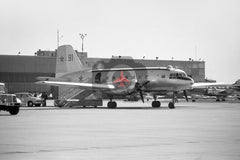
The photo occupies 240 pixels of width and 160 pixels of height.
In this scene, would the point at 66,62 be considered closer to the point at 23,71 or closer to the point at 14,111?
the point at 14,111

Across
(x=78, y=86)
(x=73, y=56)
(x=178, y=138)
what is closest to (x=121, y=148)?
(x=178, y=138)

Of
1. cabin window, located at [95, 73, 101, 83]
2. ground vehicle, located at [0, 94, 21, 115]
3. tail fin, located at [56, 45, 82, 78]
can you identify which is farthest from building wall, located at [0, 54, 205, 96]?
ground vehicle, located at [0, 94, 21, 115]

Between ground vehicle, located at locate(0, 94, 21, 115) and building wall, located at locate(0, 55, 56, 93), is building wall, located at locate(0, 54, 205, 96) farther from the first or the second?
ground vehicle, located at locate(0, 94, 21, 115)

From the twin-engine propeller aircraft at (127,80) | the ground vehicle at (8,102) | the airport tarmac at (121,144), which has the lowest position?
the airport tarmac at (121,144)

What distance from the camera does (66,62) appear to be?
6091 centimetres

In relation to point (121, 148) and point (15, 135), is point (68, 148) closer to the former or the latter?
point (121, 148)

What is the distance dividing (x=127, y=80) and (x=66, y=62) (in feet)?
32.8

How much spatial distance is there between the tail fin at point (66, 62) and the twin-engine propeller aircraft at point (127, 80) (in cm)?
12

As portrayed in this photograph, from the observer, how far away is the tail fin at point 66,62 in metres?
60.7

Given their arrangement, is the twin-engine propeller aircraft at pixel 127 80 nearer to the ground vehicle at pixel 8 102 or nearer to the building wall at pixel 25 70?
the ground vehicle at pixel 8 102

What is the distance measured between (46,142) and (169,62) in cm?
13545

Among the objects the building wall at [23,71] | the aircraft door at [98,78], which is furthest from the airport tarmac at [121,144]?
the building wall at [23,71]

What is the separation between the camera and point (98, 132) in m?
21.6

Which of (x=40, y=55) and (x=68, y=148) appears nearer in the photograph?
(x=68, y=148)
